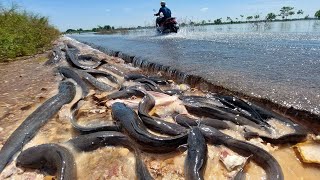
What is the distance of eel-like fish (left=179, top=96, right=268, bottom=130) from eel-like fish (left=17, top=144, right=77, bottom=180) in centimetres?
209

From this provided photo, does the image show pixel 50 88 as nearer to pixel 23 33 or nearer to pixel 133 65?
pixel 133 65

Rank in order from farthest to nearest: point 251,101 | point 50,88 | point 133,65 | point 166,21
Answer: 1. point 166,21
2. point 133,65
3. point 50,88
4. point 251,101

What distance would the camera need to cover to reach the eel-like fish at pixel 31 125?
360 cm

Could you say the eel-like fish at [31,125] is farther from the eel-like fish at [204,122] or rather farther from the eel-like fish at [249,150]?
the eel-like fish at [249,150]

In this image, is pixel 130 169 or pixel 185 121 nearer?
pixel 130 169

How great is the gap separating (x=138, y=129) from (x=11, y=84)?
5126 millimetres

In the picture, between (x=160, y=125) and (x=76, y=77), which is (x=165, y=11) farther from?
(x=160, y=125)

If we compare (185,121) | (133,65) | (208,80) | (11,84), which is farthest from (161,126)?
(133,65)

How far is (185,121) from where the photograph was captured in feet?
13.7

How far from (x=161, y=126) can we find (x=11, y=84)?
16.9 ft

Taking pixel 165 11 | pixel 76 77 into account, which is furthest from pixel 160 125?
pixel 165 11

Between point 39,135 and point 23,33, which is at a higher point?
point 23,33

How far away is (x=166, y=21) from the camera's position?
20.1 m

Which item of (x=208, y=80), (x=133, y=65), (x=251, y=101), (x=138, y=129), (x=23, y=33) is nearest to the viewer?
(x=138, y=129)
